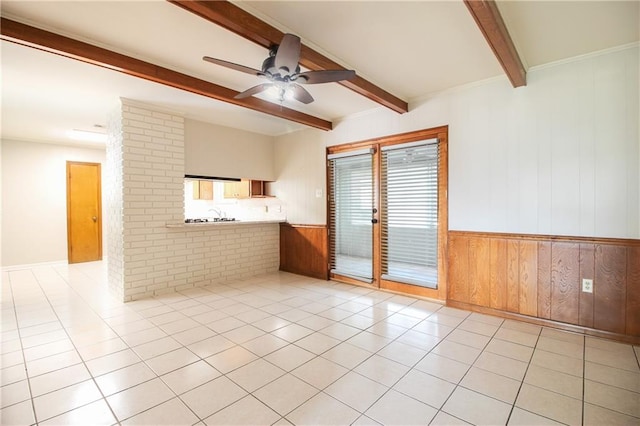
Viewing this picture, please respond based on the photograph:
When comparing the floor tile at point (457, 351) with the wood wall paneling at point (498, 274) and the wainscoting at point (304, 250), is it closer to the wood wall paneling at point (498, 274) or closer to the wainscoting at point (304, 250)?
the wood wall paneling at point (498, 274)

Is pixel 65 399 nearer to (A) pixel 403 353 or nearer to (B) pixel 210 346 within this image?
(B) pixel 210 346

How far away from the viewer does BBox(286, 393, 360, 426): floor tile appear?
5.57ft

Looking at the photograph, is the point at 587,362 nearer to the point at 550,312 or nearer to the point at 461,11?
the point at 550,312

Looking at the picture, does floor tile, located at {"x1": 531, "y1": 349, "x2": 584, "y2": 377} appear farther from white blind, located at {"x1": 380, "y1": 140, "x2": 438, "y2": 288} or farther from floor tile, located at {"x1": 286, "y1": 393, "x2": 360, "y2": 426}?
floor tile, located at {"x1": 286, "y1": 393, "x2": 360, "y2": 426}

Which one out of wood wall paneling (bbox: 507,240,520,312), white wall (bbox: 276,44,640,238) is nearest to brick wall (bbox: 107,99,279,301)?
white wall (bbox: 276,44,640,238)

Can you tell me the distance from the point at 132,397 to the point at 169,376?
0.26 m

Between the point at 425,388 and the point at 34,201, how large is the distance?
749 centimetres

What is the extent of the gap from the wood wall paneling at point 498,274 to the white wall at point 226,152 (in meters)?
3.89

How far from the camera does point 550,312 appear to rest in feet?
9.66

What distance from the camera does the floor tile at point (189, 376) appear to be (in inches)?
79.7

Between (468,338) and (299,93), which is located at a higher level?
(299,93)

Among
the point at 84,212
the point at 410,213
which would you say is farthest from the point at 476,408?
the point at 84,212

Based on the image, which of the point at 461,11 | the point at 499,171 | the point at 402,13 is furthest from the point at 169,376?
the point at 499,171

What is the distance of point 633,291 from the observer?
2582mm
